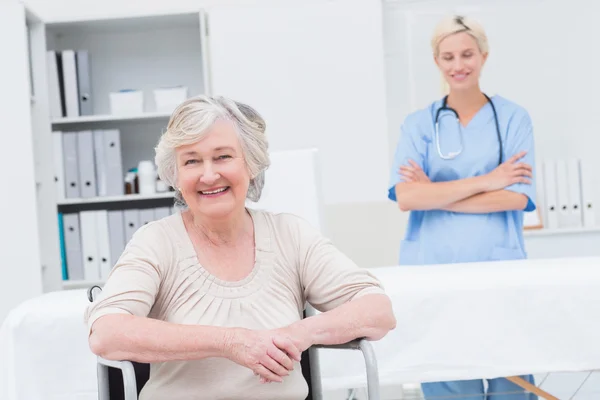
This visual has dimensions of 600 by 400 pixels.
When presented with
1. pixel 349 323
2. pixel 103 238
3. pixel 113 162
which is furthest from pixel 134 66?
pixel 349 323

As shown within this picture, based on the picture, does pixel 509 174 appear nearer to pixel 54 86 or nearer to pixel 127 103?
pixel 127 103

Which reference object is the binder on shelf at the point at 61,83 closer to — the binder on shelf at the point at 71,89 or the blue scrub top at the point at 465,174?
the binder on shelf at the point at 71,89

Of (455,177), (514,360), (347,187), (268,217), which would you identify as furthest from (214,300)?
(347,187)

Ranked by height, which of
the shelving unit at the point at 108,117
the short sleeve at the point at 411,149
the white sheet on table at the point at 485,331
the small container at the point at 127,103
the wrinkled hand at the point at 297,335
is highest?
the small container at the point at 127,103

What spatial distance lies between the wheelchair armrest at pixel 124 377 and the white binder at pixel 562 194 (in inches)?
114

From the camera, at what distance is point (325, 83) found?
3.83 meters

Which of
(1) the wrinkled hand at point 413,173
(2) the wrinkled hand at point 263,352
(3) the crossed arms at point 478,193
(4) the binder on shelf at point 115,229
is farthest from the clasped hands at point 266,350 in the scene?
(4) the binder on shelf at point 115,229

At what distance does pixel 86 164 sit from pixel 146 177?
0.28 meters

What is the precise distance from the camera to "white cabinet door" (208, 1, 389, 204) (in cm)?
381

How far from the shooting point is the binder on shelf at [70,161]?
377 centimetres

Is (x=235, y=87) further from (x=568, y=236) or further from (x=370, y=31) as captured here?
(x=568, y=236)

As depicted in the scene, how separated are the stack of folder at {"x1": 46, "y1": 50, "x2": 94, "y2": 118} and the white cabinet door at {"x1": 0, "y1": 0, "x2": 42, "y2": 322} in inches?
8.7

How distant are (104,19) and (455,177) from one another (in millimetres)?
2078

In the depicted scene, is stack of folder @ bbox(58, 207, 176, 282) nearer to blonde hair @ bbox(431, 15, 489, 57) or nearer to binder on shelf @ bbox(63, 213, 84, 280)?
binder on shelf @ bbox(63, 213, 84, 280)
